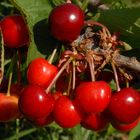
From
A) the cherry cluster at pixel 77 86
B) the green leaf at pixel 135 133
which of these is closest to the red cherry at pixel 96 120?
the cherry cluster at pixel 77 86

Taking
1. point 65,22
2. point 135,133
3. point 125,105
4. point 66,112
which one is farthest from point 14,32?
point 135,133

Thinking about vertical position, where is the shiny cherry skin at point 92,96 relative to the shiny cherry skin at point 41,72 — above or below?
below

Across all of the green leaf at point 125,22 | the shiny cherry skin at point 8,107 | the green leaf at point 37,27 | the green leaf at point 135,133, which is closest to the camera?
the green leaf at point 125,22

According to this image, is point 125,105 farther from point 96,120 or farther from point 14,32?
point 14,32

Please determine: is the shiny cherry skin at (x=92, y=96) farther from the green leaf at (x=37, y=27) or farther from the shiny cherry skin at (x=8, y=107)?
the shiny cherry skin at (x=8, y=107)

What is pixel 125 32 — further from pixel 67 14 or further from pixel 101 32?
pixel 67 14

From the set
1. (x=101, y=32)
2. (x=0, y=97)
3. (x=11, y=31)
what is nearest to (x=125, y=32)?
(x=101, y=32)

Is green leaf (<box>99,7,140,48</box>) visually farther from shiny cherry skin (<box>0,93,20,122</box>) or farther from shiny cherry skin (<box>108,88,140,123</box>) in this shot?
shiny cherry skin (<box>0,93,20,122</box>)
